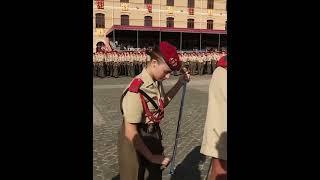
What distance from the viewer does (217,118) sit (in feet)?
7.20

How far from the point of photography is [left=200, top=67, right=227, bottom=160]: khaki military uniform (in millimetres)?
2172

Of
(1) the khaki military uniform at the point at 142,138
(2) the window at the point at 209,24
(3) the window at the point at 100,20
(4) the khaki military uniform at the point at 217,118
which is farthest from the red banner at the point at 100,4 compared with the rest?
(4) the khaki military uniform at the point at 217,118

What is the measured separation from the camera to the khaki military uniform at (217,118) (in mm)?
2172

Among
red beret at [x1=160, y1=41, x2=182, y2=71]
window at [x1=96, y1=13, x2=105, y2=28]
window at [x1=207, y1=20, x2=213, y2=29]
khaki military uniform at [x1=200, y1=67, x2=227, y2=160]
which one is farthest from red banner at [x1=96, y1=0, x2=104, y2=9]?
khaki military uniform at [x1=200, y1=67, x2=227, y2=160]

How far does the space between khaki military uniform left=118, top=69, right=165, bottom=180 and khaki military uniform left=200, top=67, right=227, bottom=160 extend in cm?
57

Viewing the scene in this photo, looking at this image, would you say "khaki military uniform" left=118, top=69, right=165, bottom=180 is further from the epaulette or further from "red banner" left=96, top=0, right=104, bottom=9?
"red banner" left=96, top=0, right=104, bottom=9

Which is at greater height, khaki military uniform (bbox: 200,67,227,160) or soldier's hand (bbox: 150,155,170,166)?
khaki military uniform (bbox: 200,67,227,160)

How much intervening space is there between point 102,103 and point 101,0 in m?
26.5

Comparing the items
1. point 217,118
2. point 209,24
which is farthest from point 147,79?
point 209,24
